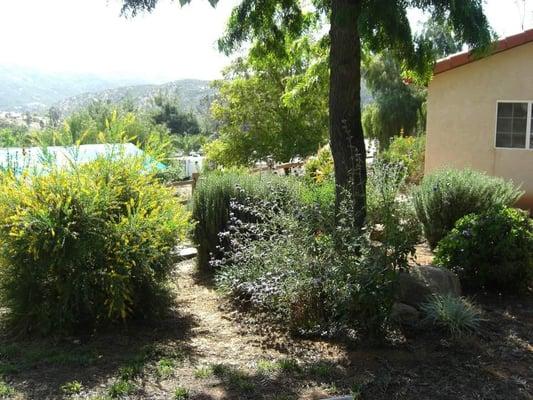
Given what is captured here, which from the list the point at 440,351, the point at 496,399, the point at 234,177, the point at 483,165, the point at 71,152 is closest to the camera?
the point at 496,399

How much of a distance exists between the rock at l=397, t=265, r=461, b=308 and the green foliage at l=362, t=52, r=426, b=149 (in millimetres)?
26008

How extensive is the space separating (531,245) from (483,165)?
7.25 meters

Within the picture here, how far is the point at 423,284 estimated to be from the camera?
5566 mm

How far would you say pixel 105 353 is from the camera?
192 inches

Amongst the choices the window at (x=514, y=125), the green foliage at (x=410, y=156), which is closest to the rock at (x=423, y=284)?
the window at (x=514, y=125)

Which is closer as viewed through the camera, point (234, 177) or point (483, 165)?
point (234, 177)

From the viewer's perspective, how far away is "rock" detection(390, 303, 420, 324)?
17.0 feet

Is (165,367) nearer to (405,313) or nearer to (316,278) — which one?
(316,278)

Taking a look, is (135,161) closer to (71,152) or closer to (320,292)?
(71,152)

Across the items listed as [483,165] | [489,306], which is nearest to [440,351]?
[489,306]

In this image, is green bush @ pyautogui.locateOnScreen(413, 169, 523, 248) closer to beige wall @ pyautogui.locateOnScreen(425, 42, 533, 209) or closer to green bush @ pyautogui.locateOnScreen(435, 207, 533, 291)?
green bush @ pyautogui.locateOnScreen(435, 207, 533, 291)

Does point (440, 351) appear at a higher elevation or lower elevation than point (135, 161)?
lower

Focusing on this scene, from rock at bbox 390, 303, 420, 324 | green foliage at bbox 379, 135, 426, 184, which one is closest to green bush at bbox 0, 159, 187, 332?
rock at bbox 390, 303, 420, 324

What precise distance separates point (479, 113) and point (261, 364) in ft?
33.6
